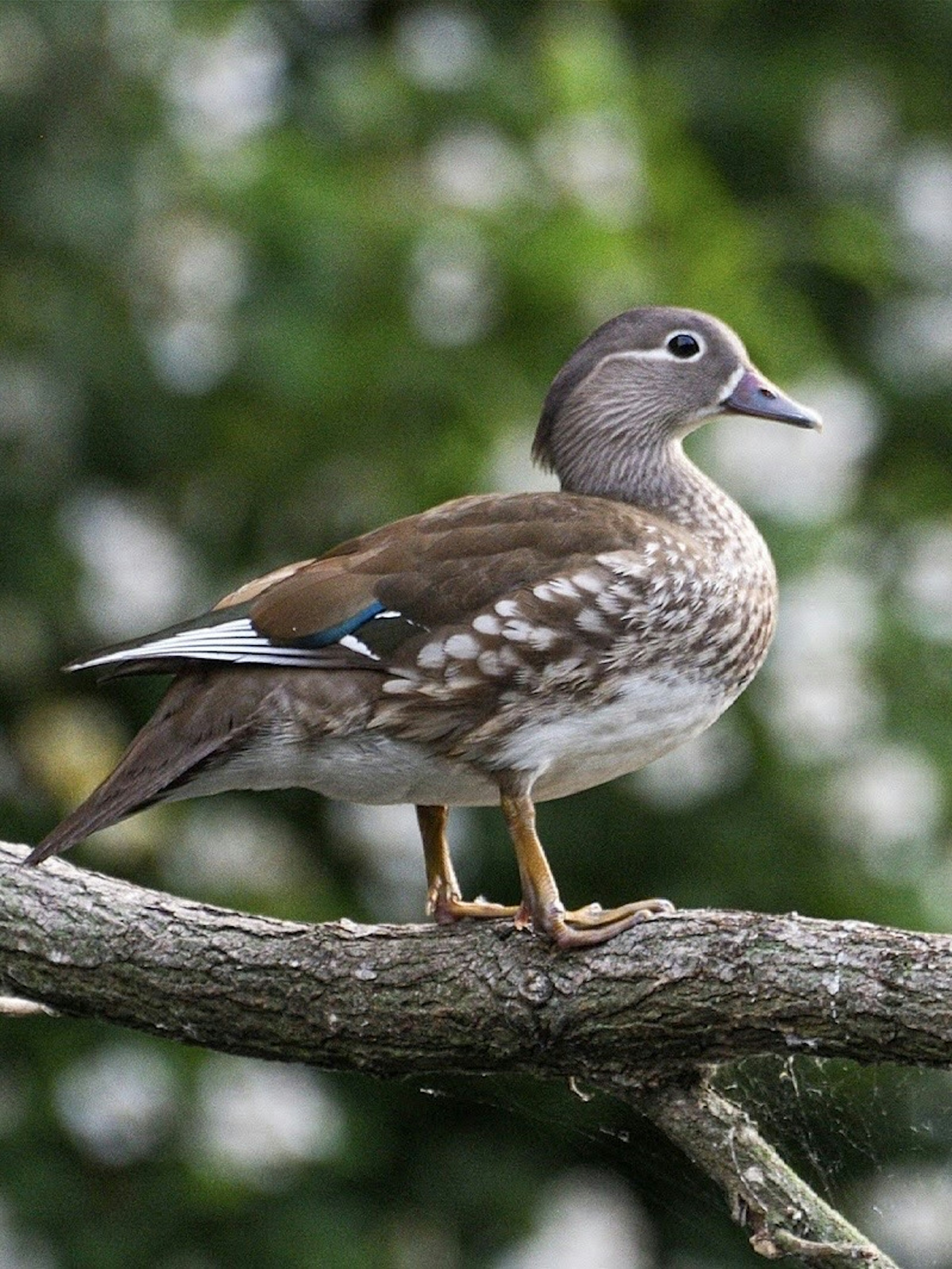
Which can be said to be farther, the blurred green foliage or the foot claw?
the blurred green foliage

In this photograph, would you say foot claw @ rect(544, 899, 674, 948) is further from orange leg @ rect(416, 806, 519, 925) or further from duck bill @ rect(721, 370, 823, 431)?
duck bill @ rect(721, 370, 823, 431)

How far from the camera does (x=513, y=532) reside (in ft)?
10.7

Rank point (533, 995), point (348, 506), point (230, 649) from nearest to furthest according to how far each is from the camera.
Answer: point (533, 995), point (230, 649), point (348, 506)

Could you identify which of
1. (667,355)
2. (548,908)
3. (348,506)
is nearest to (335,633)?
(548,908)

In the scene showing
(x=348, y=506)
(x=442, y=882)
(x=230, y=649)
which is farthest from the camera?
(x=348, y=506)

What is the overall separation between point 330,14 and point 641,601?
154 inches

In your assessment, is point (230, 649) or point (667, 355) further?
point (667, 355)

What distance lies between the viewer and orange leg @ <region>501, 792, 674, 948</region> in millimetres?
3012

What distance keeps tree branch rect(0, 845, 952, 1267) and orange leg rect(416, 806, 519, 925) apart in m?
0.25

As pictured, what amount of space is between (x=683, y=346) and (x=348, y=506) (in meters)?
1.67

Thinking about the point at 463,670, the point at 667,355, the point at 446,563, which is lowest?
the point at 463,670

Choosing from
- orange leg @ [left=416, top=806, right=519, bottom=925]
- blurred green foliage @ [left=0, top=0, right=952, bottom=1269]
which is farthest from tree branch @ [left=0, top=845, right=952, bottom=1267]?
blurred green foliage @ [left=0, top=0, right=952, bottom=1269]

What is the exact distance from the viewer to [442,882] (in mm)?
3516

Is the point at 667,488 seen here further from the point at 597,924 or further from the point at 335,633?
the point at 597,924
